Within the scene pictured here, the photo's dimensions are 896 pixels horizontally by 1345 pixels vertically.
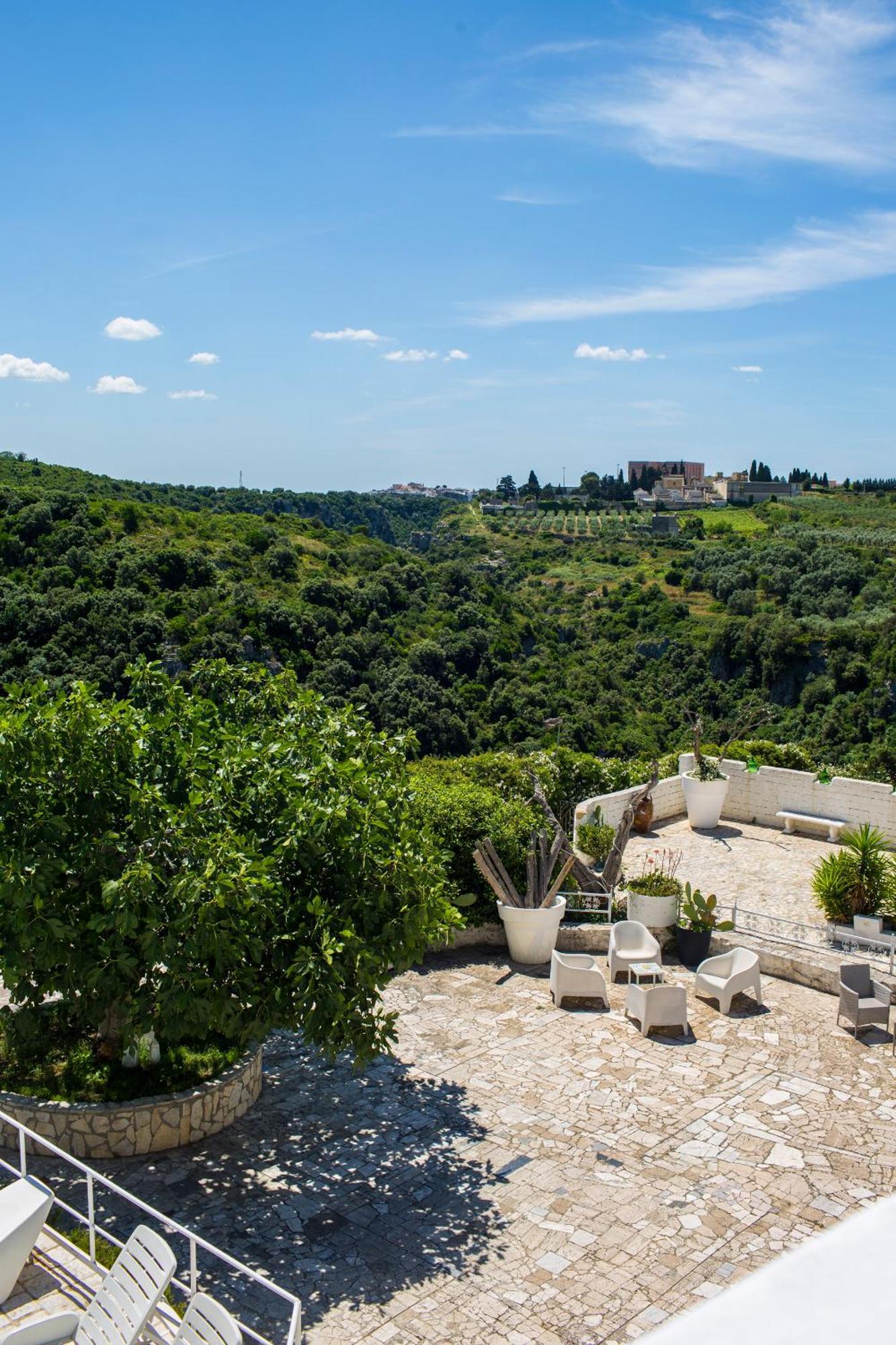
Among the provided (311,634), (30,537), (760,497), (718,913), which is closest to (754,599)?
(311,634)

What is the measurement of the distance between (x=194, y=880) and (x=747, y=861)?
9.56 meters

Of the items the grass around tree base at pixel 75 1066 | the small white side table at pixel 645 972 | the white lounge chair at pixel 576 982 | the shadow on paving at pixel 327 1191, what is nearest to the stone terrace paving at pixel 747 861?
the small white side table at pixel 645 972

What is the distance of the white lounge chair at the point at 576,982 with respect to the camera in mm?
10367

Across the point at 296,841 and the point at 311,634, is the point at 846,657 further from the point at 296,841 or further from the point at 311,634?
the point at 296,841

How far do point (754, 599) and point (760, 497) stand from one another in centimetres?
5959

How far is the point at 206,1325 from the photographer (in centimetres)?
462

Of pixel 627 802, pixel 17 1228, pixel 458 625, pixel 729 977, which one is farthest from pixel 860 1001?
pixel 458 625

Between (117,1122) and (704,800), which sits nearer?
(117,1122)

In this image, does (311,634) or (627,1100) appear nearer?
(627,1100)

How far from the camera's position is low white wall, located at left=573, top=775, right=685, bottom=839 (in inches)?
566

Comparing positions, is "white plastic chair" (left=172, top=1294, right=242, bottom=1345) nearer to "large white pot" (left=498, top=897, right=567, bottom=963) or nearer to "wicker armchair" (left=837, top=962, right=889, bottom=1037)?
"wicker armchair" (left=837, top=962, right=889, bottom=1037)

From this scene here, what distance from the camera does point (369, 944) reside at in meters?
7.37

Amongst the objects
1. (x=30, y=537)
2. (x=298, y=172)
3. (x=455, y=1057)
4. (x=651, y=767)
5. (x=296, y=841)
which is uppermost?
(x=298, y=172)

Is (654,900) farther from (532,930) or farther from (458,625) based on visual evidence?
(458,625)
